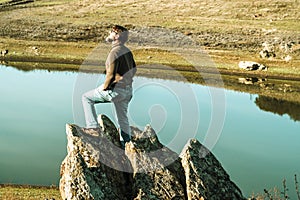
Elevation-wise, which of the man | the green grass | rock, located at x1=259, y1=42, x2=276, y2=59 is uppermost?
the man

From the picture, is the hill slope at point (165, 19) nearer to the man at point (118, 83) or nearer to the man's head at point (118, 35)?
the man at point (118, 83)

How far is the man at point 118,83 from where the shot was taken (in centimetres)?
1634

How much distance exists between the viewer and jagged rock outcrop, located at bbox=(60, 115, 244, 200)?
1532cm

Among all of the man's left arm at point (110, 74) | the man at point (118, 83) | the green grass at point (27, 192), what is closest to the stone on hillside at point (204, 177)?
the man at point (118, 83)

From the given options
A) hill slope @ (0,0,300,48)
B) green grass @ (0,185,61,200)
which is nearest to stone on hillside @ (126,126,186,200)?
green grass @ (0,185,61,200)

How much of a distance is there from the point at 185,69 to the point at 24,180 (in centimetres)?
4546

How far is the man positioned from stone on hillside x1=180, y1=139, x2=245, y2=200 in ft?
7.52

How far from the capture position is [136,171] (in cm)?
1591

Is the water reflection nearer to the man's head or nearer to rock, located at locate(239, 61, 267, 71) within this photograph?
rock, located at locate(239, 61, 267, 71)

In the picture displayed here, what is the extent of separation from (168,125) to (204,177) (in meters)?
25.7

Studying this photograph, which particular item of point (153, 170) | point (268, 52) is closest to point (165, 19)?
point (268, 52)

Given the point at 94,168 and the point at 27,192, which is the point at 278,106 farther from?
the point at 94,168

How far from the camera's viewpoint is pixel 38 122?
4259 cm

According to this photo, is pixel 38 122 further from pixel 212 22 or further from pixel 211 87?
pixel 212 22
